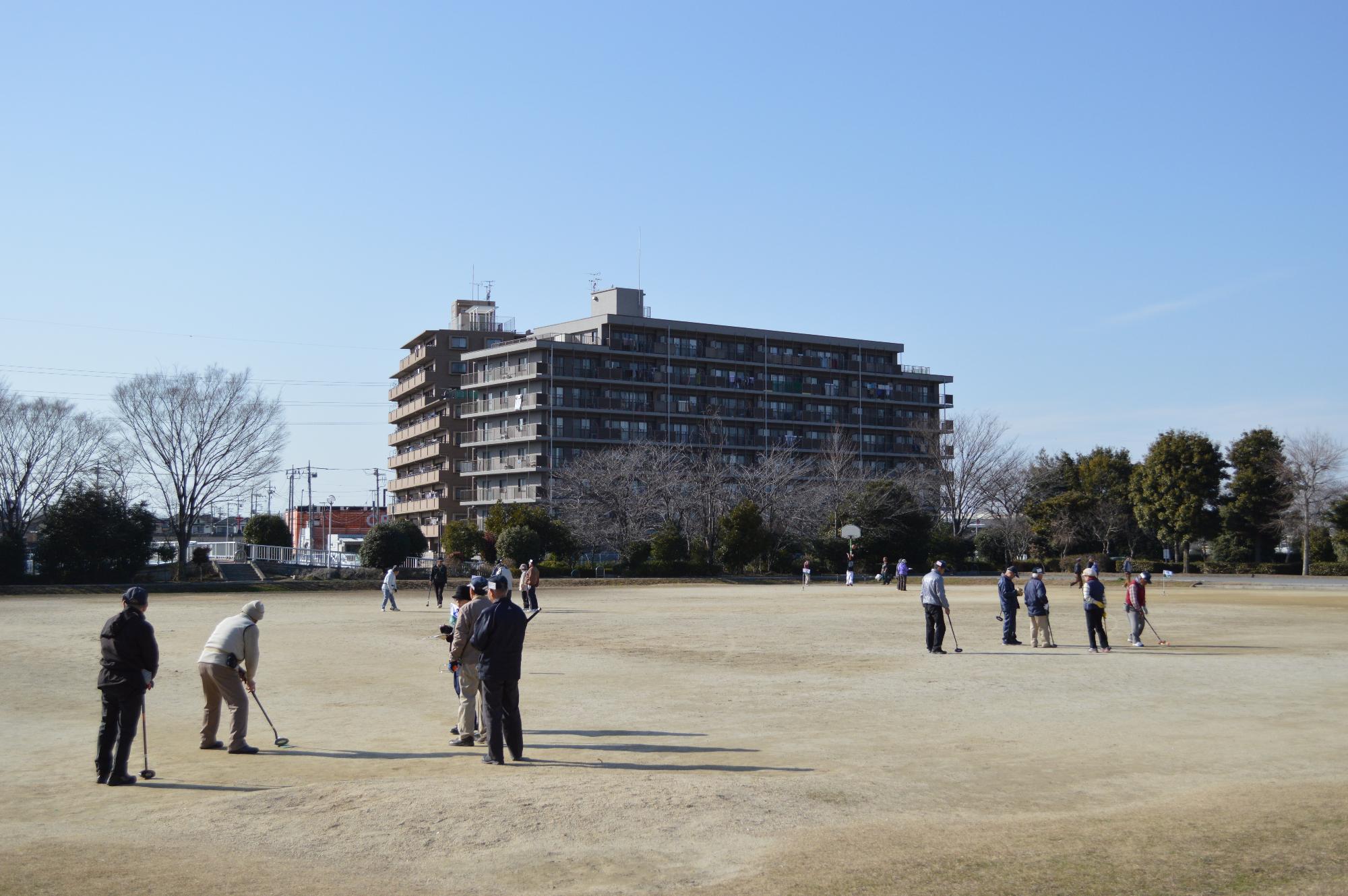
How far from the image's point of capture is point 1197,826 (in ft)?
27.9

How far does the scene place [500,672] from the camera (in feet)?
36.4

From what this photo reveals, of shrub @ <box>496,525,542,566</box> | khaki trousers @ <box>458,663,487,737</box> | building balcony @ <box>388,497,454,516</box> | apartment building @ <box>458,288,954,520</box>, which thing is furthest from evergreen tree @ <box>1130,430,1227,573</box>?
khaki trousers @ <box>458,663,487,737</box>

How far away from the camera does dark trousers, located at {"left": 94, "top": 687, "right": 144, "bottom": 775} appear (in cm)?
1009

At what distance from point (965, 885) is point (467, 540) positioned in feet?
208

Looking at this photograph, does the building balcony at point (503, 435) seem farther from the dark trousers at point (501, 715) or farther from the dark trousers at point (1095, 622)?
the dark trousers at point (501, 715)

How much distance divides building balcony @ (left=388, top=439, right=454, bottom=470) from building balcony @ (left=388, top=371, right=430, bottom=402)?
19.3 ft

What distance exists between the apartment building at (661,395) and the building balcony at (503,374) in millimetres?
124

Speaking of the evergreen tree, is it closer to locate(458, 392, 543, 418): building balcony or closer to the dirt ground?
locate(458, 392, 543, 418): building balcony

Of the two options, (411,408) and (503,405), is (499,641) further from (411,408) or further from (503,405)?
(411,408)

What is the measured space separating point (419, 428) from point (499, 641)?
99.5 m

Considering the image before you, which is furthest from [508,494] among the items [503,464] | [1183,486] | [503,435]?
[1183,486]

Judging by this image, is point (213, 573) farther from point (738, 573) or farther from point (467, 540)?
point (738, 573)

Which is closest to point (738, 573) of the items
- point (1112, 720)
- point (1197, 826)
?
point (1112, 720)

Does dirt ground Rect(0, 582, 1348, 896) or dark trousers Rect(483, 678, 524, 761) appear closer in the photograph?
dirt ground Rect(0, 582, 1348, 896)
